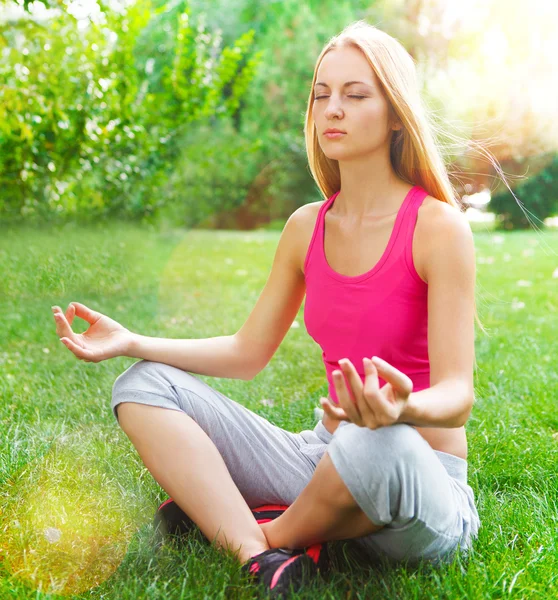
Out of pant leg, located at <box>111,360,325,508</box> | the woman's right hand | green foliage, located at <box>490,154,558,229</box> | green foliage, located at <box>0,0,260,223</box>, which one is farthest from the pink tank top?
green foliage, located at <box>490,154,558,229</box>

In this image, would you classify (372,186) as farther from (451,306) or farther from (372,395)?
(372,395)

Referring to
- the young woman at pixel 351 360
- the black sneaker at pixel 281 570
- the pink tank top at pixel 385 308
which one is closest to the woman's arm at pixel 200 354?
the young woman at pixel 351 360

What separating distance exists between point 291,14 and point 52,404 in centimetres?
1587

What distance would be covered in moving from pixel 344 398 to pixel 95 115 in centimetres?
494

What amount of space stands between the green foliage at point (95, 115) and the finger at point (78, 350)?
2.79 meters

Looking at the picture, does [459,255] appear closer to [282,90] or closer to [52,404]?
[52,404]

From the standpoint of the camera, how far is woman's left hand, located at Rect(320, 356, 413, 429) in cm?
123

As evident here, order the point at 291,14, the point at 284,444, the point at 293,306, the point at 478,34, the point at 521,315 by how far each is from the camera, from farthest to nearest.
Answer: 1. the point at 291,14
2. the point at 478,34
3. the point at 521,315
4. the point at 293,306
5. the point at 284,444

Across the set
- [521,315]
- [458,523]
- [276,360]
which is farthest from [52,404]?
[521,315]

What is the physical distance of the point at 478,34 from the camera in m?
15.2

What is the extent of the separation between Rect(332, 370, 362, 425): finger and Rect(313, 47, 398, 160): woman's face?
2.03 feet

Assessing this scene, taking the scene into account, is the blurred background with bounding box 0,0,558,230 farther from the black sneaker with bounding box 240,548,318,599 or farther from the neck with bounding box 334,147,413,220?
the black sneaker with bounding box 240,548,318,599

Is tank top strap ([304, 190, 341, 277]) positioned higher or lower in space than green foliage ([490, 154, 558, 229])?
higher

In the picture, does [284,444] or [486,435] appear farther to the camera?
[486,435]
